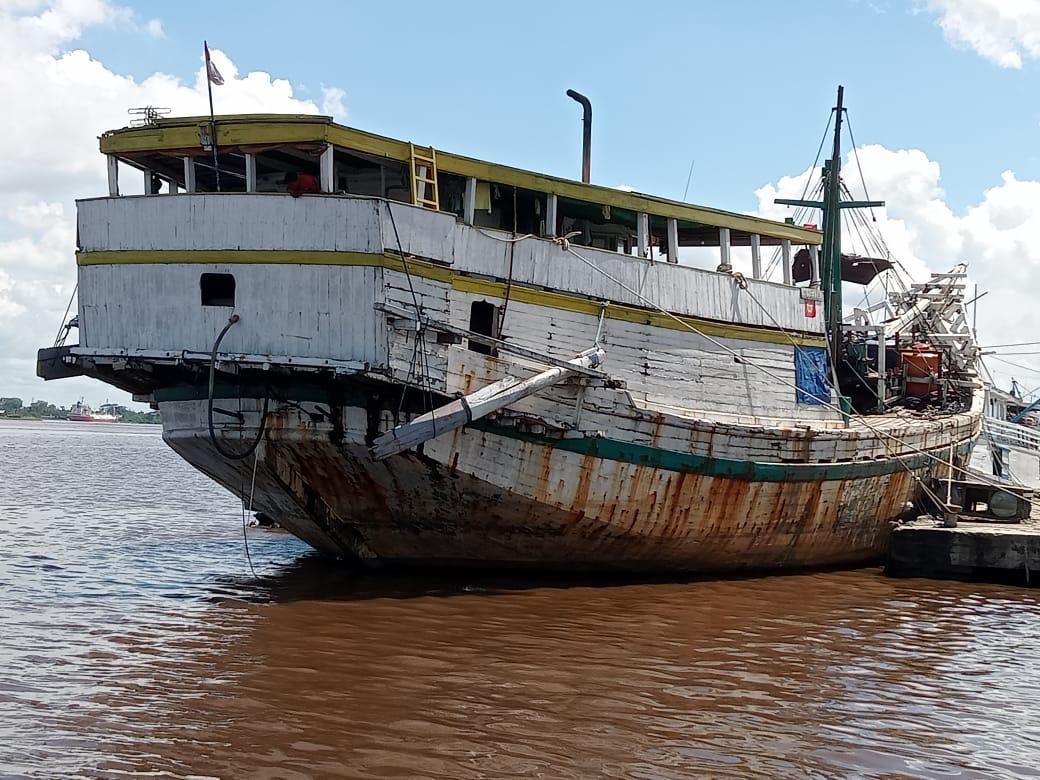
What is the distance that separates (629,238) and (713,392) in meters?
2.72

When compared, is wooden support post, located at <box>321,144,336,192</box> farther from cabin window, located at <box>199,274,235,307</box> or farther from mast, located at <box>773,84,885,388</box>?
mast, located at <box>773,84,885,388</box>

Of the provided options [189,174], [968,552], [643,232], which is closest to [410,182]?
[189,174]

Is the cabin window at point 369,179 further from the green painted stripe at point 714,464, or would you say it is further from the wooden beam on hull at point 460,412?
the green painted stripe at point 714,464

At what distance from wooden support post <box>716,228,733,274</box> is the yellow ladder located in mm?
4911

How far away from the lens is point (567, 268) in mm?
13445

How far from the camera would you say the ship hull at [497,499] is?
40.3ft

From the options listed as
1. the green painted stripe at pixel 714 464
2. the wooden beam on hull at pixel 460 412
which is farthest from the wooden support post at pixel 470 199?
the green painted stripe at pixel 714 464

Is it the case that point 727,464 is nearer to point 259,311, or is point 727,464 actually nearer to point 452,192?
point 452,192

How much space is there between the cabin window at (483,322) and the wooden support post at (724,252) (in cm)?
422

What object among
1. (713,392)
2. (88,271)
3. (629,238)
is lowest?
(713,392)

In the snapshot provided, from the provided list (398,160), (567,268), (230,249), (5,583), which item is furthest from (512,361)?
(5,583)

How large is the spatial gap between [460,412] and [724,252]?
5.99 m

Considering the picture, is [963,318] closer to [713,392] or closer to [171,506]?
[713,392]

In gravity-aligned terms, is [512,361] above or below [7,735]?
above
